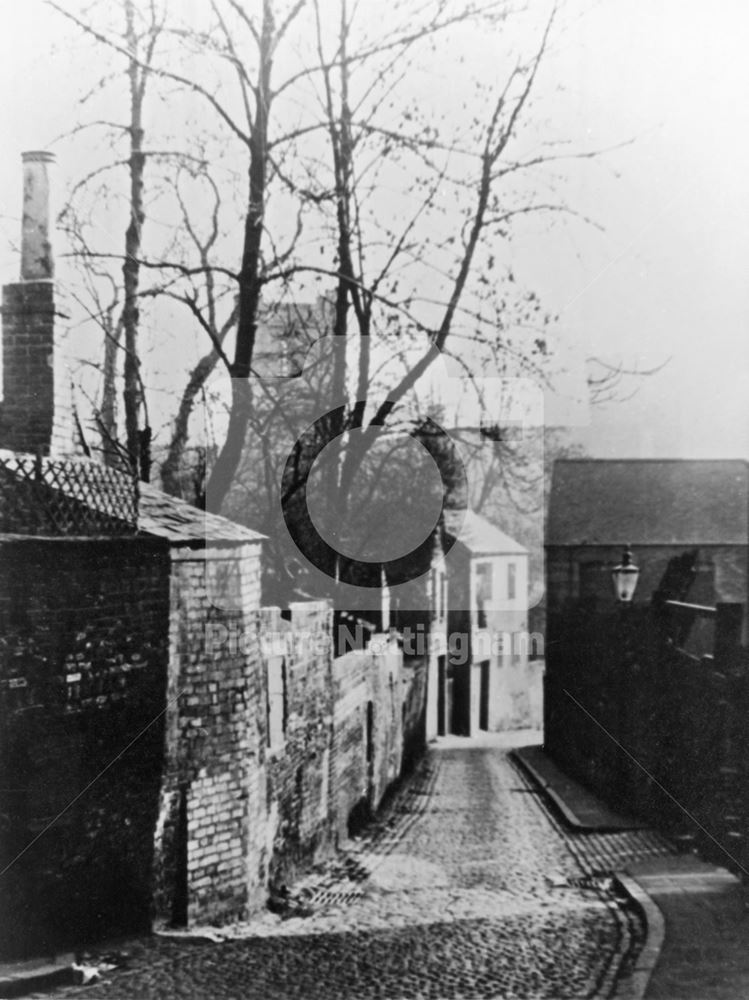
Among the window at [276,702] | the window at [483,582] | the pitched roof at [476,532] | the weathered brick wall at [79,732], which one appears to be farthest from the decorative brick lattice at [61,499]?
→ the window at [483,582]

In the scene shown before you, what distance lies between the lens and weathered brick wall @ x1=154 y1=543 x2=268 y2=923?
4.73 metres

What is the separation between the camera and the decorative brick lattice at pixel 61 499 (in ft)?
13.9

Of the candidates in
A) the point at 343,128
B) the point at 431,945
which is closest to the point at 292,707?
the point at 431,945

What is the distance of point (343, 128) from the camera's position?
517 centimetres

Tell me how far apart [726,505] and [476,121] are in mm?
4127

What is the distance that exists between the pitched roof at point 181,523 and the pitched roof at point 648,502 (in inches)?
86.0

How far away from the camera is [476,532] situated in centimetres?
550

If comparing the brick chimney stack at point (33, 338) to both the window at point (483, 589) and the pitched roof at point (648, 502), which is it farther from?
the pitched roof at point (648, 502)

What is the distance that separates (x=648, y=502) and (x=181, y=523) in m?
3.99

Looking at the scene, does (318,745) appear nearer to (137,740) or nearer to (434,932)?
(434,932)

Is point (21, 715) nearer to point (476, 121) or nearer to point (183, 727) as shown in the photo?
point (183, 727)

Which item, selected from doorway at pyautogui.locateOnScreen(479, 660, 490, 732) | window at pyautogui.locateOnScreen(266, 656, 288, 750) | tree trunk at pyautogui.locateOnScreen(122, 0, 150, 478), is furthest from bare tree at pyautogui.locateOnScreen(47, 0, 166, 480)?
doorway at pyautogui.locateOnScreen(479, 660, 490, 732)

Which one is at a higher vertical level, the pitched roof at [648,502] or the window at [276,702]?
the pitched roof at [648,502]

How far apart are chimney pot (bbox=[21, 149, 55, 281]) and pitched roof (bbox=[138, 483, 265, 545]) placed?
150cm
